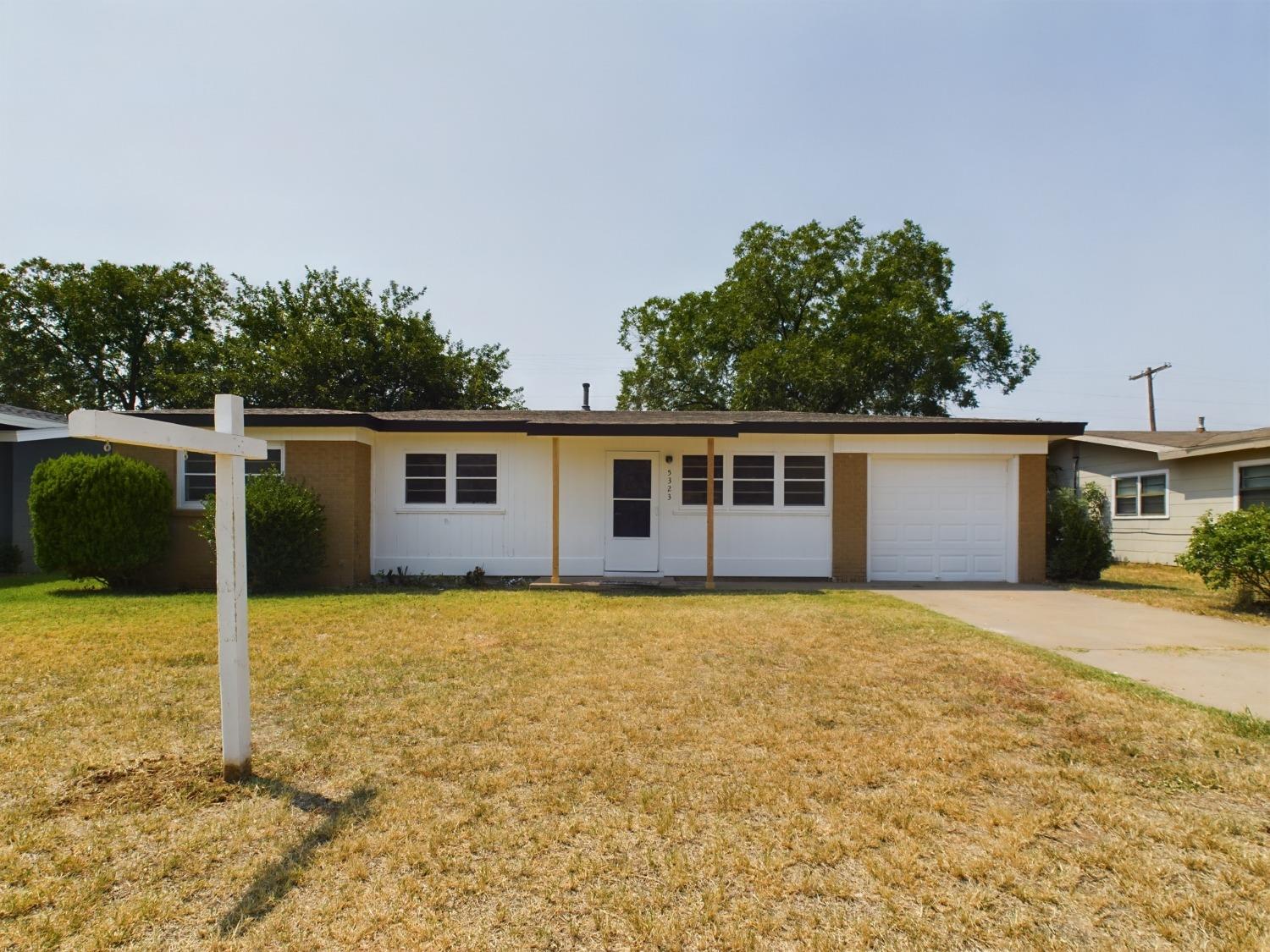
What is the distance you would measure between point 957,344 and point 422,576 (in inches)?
933

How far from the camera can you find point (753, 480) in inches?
476

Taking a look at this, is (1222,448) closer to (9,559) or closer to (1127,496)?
(1127,496)

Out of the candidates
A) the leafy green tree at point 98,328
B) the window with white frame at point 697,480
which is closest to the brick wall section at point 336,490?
the window with white frame at point 697,480

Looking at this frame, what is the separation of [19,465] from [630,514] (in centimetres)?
1254

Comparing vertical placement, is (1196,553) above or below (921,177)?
below

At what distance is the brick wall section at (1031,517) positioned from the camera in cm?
1184

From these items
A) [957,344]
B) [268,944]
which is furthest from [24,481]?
[957,344]

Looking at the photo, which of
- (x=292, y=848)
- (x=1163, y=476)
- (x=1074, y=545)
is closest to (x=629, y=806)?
(x=292, y=848)

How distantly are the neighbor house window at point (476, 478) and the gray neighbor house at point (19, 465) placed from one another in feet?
24.9

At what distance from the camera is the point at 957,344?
27.0m

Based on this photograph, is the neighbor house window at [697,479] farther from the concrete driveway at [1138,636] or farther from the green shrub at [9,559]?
the green shrub at [9,559]

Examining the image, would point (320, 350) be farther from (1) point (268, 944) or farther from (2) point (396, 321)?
(1) point (268, 944)

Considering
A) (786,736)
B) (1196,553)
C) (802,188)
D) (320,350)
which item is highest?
(802,188)

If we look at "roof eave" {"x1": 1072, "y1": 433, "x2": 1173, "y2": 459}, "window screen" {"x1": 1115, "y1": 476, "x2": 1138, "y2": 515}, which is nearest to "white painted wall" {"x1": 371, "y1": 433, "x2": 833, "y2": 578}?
"roof eave" {"x1": 1072, "y1": 433, "x2": 1173, "y2": 459}
